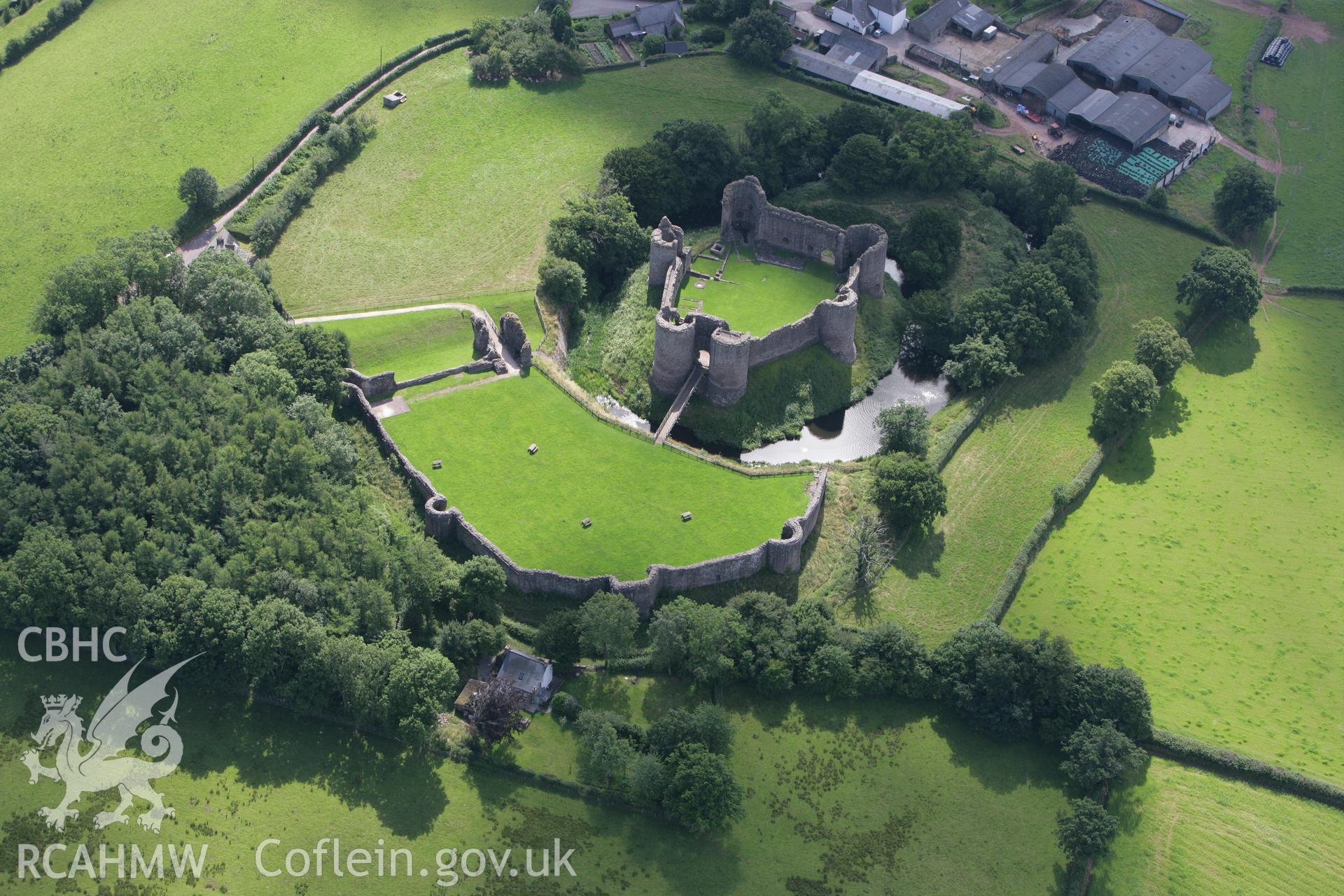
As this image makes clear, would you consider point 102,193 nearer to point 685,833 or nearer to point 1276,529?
point 685,833

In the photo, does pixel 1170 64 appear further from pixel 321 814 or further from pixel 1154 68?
pixel 321 814

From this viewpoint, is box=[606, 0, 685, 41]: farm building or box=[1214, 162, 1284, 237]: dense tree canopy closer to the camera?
box=[1214, 162, 1284, 237]: dense tree canopy

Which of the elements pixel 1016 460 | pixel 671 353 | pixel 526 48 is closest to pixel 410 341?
pixel 671 353

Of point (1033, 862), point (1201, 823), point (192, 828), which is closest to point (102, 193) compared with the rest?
point (192, 828)

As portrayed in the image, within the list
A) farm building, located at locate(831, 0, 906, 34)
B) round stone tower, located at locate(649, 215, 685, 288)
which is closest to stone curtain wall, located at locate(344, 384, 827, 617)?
round stone tower, located at locate(649, 215, 685, 288)

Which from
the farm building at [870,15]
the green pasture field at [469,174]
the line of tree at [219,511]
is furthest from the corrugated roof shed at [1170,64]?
the line of tree at [219,511]

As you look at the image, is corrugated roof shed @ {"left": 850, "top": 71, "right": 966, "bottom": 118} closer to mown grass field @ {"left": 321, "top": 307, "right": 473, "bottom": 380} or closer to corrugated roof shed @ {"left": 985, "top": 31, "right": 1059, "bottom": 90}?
corrugated roof shed @ {"left": 985, "top": 31, "right": 1059, "bottom": 90}
